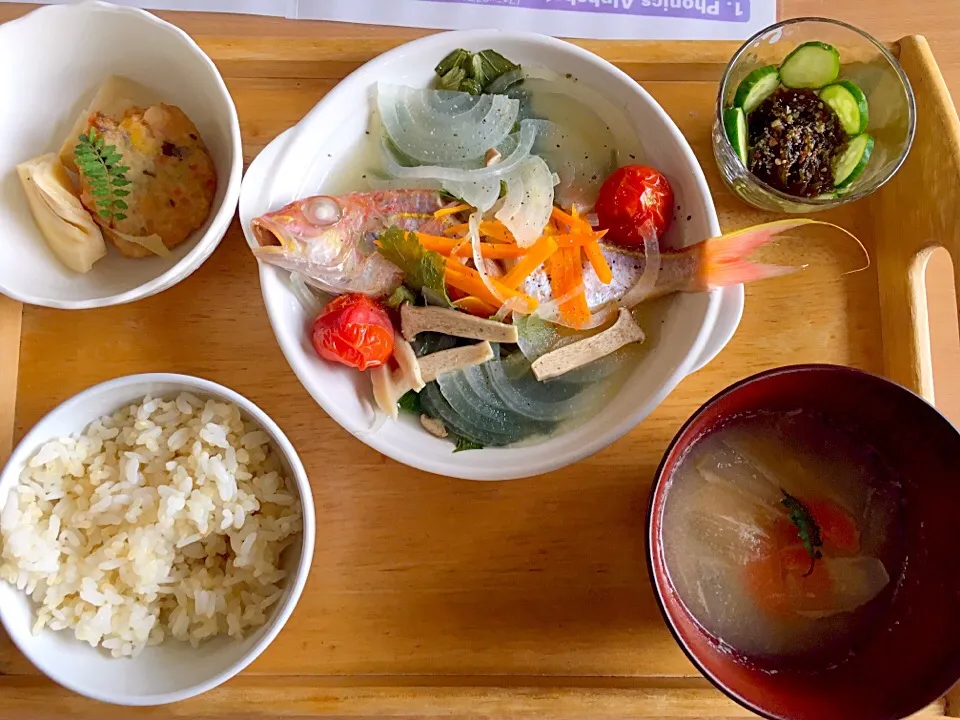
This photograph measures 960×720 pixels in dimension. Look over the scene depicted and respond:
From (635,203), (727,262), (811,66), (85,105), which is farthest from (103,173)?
(811,66)

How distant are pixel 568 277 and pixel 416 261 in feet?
0.71

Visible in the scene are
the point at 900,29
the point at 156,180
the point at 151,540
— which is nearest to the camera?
the point at 151,540

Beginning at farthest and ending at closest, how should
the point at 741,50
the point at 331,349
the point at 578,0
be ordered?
the point at 578,0 → the point at 741,50 → the point at 331,349

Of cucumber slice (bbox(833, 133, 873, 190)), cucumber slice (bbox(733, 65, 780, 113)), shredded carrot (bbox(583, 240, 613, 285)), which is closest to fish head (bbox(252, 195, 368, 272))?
shredded carrot (bbox(583, 240, 613, 285))

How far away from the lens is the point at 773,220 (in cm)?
118

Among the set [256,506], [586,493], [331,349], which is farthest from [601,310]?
[256,506]

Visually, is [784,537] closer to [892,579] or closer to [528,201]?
[892,579]

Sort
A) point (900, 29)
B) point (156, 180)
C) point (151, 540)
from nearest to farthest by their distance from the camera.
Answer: point (151, 540) → point (156, 180) → point (900, 29)

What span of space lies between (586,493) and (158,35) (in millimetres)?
890

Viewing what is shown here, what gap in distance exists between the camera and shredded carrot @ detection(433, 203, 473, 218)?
112cm

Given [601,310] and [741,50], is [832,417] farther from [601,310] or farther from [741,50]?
[741,50]

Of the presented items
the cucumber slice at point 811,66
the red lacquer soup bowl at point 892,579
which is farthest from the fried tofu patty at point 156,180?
the cucumber slice at point 811,66

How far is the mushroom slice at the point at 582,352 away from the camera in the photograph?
1092 mm

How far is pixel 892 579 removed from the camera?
Answer: 40.3 inches
